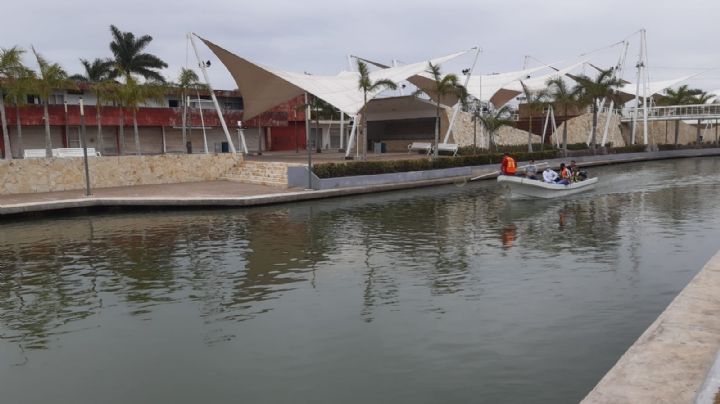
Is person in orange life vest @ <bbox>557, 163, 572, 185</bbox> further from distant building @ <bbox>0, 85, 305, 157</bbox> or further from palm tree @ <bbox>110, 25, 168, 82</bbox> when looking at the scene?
palm tree @ <bbox>110, 25, 168, 82</bbox>

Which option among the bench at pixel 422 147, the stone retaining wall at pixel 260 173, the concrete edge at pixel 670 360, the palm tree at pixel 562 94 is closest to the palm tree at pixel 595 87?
the palm tree at pixel 562 94

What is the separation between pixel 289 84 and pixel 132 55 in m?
19.9

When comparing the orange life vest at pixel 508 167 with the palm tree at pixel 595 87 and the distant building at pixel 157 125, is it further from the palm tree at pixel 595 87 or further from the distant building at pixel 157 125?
the palm tree at pixel 595 87

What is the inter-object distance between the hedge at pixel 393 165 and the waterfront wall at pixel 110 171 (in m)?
7.66

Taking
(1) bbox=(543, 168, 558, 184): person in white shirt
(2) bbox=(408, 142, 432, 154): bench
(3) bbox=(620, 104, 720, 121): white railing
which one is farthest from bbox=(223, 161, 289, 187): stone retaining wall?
(3) bbox=(620, 104, 720, 121): white railing

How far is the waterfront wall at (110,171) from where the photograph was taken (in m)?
26.2

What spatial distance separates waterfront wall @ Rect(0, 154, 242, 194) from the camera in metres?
26.2

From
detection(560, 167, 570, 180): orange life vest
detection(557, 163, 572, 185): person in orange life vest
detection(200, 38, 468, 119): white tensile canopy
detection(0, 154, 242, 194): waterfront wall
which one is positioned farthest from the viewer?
detection(200, 38, 468, 119): white tensile canopy

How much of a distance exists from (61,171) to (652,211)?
26.8 m

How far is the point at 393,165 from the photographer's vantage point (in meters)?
33.3

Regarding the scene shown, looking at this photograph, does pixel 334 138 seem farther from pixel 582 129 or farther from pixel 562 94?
pixel 582 129

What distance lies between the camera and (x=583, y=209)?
23.9 metres

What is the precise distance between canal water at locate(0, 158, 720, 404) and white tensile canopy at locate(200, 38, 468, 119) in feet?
53.5

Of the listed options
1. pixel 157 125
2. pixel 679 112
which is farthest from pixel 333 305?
pixel 679 112
